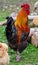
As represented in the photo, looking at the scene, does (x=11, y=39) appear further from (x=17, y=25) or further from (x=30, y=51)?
(x=30, y=51)

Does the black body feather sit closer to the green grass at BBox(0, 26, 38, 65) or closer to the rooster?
the rooster

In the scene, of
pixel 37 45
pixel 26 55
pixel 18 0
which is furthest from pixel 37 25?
pixel 18 0

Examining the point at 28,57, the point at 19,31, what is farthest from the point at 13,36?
the point at 28,57

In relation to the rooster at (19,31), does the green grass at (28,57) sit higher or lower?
lower

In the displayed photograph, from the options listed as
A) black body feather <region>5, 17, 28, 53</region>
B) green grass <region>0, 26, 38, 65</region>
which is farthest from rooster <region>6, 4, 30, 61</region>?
green grass <region>0, 26, 38, 65</region>

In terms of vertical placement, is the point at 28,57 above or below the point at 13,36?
below

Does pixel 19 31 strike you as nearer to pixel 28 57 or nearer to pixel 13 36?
pixel 13 36

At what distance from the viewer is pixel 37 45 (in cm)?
917

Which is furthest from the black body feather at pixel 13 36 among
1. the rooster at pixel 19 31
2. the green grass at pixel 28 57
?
the green grass at pixel 28 57

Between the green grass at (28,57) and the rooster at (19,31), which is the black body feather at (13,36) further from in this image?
the green grass at (28,57)

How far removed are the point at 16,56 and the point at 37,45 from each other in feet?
3.82

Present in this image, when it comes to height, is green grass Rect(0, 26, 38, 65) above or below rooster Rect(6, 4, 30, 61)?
below

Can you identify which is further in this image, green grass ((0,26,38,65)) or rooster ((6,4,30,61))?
green grass ((0,26,38,65))

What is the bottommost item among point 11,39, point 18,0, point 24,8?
point 18,0
